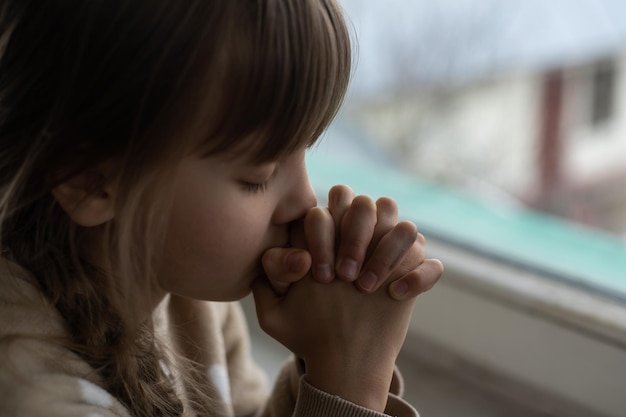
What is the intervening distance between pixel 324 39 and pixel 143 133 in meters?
0.17

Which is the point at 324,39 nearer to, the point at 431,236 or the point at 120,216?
the point at 120,216

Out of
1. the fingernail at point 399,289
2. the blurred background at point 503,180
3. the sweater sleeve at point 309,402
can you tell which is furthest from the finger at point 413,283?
the blurred background at point 503,180

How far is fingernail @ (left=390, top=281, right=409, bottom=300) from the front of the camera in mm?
796

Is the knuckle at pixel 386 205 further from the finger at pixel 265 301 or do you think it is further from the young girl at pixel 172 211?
the finger at pixel 265 301

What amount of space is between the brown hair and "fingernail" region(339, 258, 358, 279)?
5.0 inches

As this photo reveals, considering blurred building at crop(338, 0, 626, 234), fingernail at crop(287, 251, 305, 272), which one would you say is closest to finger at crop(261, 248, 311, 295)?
fingernail at crop(287, 251, 305, 272)

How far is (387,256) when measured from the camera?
2.56 feet

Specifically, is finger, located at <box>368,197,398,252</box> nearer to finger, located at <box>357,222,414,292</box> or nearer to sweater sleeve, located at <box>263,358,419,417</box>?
finger, located at <box>357,222,414,292</box>

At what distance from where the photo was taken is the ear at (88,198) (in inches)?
27.6

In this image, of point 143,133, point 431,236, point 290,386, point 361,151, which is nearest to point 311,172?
point 361,151

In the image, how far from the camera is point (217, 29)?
64 cm

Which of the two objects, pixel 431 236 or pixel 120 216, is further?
pixel 431 236

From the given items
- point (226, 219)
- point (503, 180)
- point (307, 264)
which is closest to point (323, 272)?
point (307, 264)

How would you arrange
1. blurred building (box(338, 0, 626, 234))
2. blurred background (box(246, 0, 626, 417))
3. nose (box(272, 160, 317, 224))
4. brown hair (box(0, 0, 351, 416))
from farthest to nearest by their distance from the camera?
blurred building (box(338, 0, 626, 234)) → blurred background (box(246, 0, 626, 417)) → nose (box(272, 160, 317, 224)) → brown hair (box(0, 0, 351, 416))
